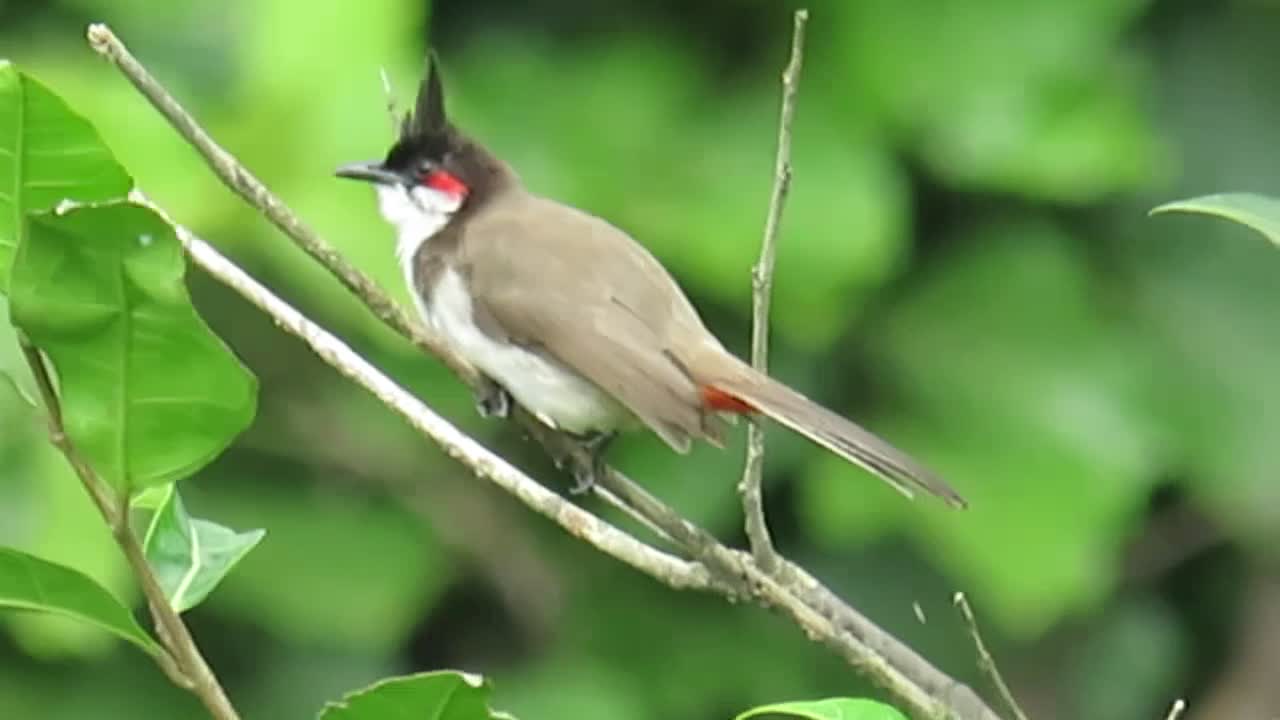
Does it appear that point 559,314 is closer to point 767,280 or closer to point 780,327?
point 767,280

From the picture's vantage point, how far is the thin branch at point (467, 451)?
1.41 meters

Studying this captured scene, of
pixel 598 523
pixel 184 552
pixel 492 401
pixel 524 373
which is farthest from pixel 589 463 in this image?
pixel 184 552

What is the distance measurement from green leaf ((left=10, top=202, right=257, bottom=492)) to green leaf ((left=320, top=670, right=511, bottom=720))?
15 centimetres

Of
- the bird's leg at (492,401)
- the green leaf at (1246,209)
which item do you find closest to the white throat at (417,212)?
the bird's leg at (492,401)

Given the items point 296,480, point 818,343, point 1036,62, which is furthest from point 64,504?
point 1036,62

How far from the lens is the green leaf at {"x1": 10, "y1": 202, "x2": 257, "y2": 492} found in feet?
3.45

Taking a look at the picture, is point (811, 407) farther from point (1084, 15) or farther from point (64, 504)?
point (1084, 15)

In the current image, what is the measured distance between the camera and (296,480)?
329 cm

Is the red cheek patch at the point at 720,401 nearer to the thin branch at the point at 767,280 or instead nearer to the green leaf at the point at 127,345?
the thin branch at the point at 767,280

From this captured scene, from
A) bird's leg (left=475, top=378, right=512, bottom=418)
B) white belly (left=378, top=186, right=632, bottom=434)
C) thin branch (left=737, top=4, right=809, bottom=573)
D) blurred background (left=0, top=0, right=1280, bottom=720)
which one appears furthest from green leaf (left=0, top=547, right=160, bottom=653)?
blurred background (left=0, top=0, right=1280, bottom=720)

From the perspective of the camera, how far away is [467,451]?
1417mm

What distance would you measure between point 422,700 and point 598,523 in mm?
406

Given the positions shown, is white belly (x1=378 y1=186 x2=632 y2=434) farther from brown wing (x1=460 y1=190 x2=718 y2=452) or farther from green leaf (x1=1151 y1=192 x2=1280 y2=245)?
green leaf (x1=1151 y1=192 x2=1280 y2=245)

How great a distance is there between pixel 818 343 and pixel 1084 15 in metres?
0.55
